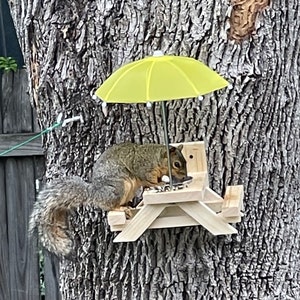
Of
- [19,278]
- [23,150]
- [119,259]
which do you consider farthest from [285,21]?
[19,278]

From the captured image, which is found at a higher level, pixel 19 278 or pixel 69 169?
pixel 69 169

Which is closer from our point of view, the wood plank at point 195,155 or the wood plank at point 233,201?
the wood plank at point 233,201

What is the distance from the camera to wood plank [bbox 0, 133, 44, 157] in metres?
3.40

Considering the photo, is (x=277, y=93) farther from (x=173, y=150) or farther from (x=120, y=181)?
(x=120, y=181)

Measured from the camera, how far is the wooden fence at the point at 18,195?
11.2 ft

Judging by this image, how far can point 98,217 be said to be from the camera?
7.04 ft

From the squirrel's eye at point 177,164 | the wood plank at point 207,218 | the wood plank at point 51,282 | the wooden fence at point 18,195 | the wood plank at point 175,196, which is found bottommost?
the wood plank at point 51,282

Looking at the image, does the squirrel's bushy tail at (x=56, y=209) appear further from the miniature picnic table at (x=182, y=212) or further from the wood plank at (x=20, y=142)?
the wood plank at (x=20, y=142)

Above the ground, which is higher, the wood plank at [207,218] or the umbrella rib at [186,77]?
the umbrella rib at [186,77]

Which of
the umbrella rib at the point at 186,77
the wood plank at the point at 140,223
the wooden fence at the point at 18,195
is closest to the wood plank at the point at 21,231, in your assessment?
the wooden fence at the point at 18,195

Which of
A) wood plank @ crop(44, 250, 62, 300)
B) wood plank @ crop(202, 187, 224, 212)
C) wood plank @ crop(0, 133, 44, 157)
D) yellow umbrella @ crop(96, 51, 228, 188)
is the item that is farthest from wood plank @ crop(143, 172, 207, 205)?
wood plank @ crop(44, 250, 62, 300)

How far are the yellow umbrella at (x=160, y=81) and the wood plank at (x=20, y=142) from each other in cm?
162

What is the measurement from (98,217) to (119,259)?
127mm

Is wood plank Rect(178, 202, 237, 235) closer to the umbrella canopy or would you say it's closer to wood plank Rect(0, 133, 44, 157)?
the umbrella canopy
